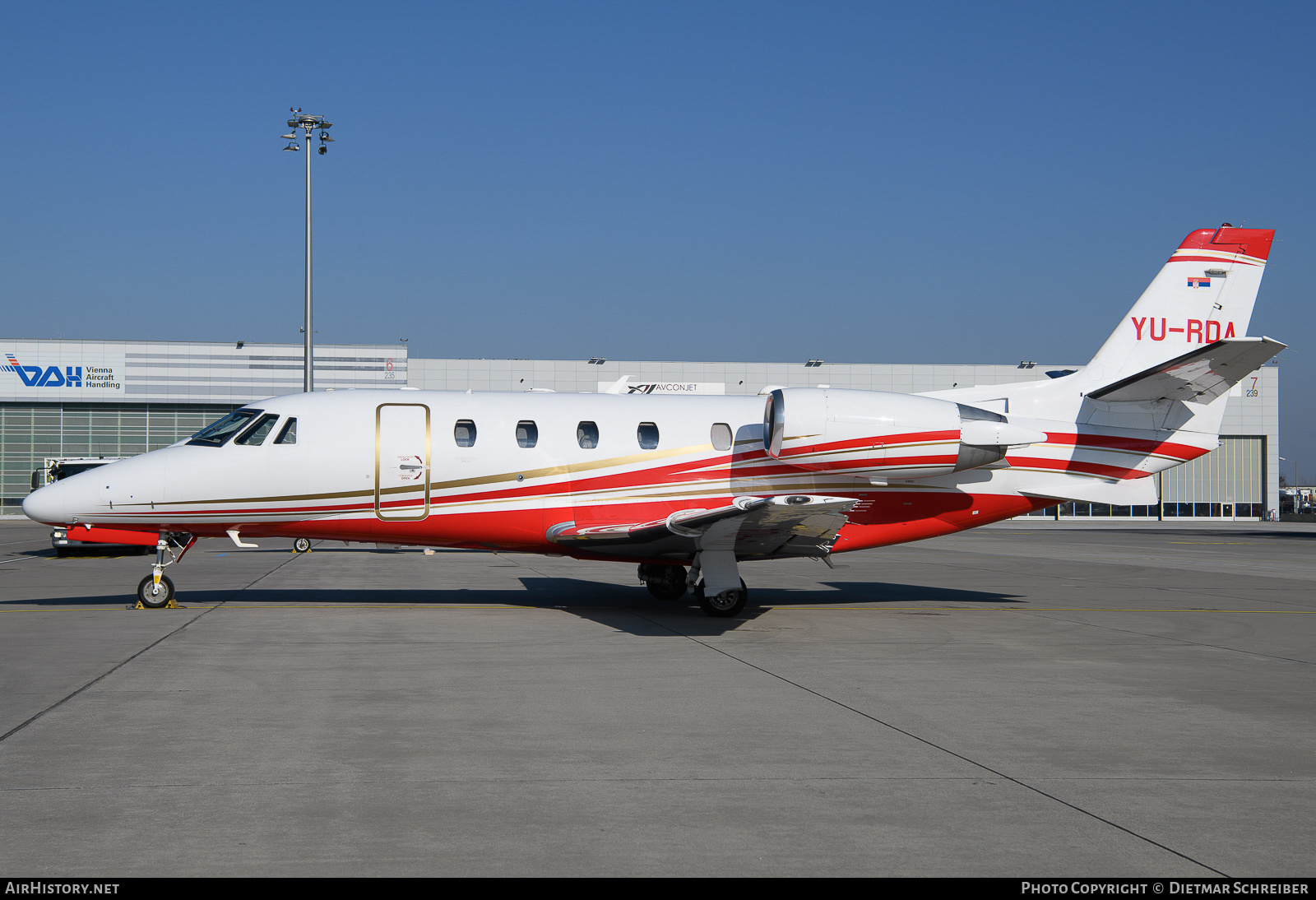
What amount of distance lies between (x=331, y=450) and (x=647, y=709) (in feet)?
26.3

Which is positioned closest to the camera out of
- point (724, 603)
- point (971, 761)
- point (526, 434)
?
point (971, 761)

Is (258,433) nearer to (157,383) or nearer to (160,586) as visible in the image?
(160,586)

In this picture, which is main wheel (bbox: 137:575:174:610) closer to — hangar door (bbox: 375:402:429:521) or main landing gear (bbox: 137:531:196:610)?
main landing gear (bbox: 137:531:196:610)

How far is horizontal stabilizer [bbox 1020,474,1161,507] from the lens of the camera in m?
16.1

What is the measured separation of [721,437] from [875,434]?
2.26 metres

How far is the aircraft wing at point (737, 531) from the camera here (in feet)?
41.1

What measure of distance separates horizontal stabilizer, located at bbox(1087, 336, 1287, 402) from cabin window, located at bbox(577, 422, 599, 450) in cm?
787

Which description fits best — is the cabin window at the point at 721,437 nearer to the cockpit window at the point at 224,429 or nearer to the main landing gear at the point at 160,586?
the cockpit window at the point at 224,429

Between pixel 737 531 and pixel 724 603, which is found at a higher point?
pixel 737 531

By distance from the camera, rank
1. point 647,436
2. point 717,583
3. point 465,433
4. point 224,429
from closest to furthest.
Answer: point 717,583, point 224,429, point 465,433, point 647,436

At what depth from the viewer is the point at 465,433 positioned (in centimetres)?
1478

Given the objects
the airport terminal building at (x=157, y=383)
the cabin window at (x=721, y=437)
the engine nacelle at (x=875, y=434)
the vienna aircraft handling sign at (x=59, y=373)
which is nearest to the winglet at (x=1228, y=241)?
the engine nacelle at (x=875, y=434)

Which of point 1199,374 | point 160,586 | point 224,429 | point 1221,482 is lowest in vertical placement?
point 1221,482

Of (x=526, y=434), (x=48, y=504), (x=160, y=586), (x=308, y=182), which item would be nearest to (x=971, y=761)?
(x=526, y=434)
